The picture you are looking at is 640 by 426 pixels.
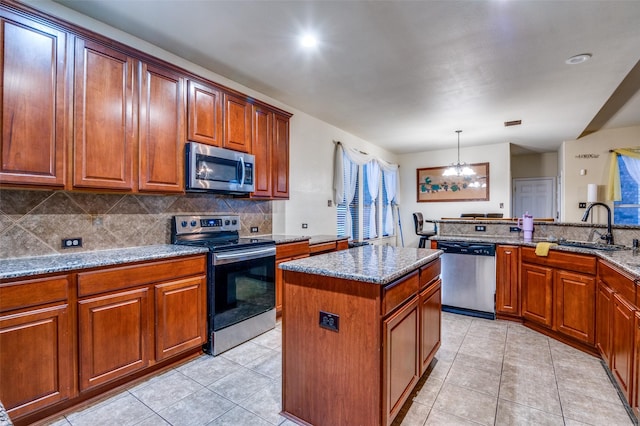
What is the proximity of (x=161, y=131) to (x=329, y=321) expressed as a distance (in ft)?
6.58

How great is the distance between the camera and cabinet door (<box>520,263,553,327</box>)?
9.81ft

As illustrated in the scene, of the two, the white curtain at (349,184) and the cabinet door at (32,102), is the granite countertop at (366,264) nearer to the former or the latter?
the cabinet door at (32,102)

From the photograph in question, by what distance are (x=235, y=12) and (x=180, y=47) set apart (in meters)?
0.80

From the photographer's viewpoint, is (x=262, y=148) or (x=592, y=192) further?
(x=592, y=192)

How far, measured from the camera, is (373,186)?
242 inches

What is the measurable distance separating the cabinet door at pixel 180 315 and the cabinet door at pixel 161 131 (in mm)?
802

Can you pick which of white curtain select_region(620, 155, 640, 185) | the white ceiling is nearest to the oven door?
the white ceiling

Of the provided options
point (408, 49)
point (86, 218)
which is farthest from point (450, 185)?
point (86, 218)

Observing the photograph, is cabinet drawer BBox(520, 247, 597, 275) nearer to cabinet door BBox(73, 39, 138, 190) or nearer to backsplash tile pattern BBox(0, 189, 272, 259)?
backsplash tile pattern BBox(0, 189, 272, 259)

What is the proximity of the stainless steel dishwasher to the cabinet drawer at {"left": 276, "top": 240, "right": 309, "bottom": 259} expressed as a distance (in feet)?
5.33

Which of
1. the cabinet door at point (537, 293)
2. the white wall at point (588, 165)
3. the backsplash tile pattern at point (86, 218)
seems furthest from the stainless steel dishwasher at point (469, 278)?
the white wall at point (588, 165)

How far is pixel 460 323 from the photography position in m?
3.37

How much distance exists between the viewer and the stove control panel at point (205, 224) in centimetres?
280

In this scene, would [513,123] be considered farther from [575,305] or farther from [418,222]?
[575,305]
